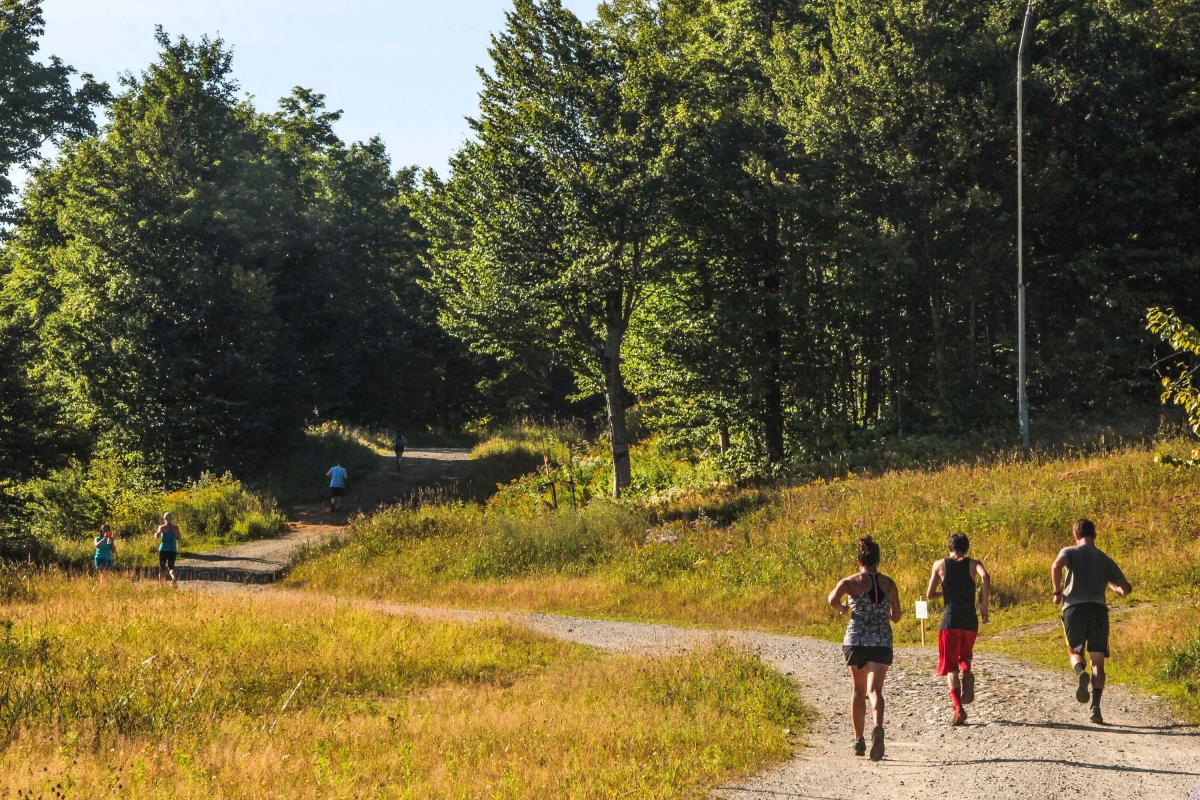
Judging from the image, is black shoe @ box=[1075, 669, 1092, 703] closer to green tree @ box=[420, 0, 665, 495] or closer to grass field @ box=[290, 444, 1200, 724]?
grass field @ box=[290, 444, 1200, 724]

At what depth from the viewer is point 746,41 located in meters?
35.0

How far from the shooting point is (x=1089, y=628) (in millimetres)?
11312

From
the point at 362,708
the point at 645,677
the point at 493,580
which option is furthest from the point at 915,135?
the point at 362,708

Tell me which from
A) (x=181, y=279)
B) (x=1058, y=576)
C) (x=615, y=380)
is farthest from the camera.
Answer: (x=181, y=279)

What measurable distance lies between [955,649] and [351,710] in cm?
658

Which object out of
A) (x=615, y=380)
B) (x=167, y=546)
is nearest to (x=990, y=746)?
(x=167, y=546)

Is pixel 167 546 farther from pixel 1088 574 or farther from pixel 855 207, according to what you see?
pixel 1088 574

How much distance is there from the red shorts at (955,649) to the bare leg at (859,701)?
164cm

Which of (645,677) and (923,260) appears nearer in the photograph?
(645,677)

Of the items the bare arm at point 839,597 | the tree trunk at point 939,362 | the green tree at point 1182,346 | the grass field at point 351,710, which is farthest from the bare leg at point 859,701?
the tree trunk at point 939,362

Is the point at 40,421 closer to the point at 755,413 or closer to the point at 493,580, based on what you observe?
the point at 493,580

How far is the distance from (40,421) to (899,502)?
65.9 ft

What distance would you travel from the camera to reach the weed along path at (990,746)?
8820mm

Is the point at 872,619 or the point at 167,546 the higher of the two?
the point at 872,619
